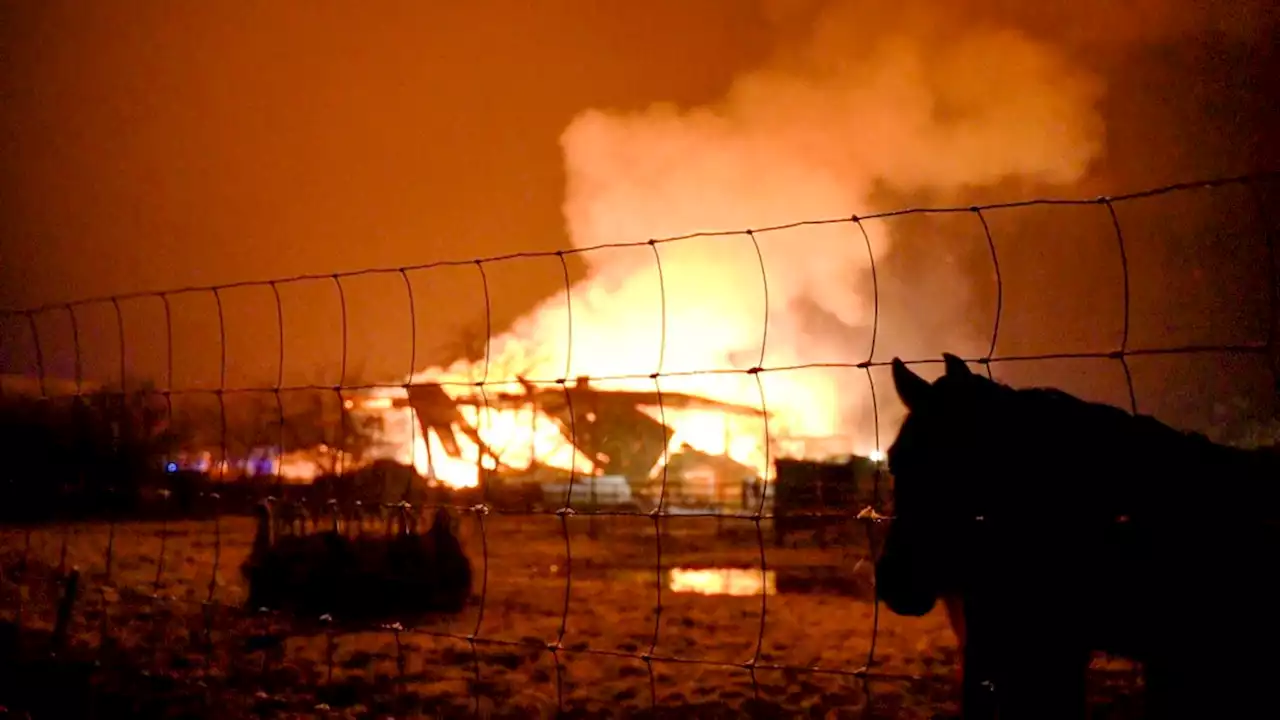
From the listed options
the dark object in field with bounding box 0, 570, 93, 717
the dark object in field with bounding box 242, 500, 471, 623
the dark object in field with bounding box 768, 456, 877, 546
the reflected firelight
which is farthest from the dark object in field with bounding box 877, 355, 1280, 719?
the dark object in field with bounding box 768, 456, 877, 546

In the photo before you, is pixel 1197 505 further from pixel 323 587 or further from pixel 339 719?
pixel 323 587

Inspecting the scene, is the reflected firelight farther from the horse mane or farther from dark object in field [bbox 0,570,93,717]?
the horse mane

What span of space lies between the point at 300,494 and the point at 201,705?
518 inches

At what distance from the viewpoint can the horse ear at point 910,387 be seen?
2117 millimetres

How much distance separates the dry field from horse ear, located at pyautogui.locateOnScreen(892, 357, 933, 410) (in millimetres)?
549

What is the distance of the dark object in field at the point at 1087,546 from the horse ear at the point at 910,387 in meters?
0.01

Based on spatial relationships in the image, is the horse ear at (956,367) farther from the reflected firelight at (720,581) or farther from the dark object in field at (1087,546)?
the reflected firelight at (720,581)

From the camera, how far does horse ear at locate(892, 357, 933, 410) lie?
2.12 meters

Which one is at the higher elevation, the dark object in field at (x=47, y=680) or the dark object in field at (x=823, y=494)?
the dark object in field at (x=823, y=494)

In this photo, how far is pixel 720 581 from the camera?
31.7 feet

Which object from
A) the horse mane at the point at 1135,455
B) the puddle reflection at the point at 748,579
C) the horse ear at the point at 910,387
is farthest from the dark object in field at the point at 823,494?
the horse mane at the point at 1135,455

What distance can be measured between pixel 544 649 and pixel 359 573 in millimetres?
2784

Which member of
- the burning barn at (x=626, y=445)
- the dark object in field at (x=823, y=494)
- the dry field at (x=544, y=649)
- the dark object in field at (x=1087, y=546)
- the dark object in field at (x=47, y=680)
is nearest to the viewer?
the dark object in field at (x=1087, y=546)

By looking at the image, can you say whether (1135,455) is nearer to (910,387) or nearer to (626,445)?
(910,387)
